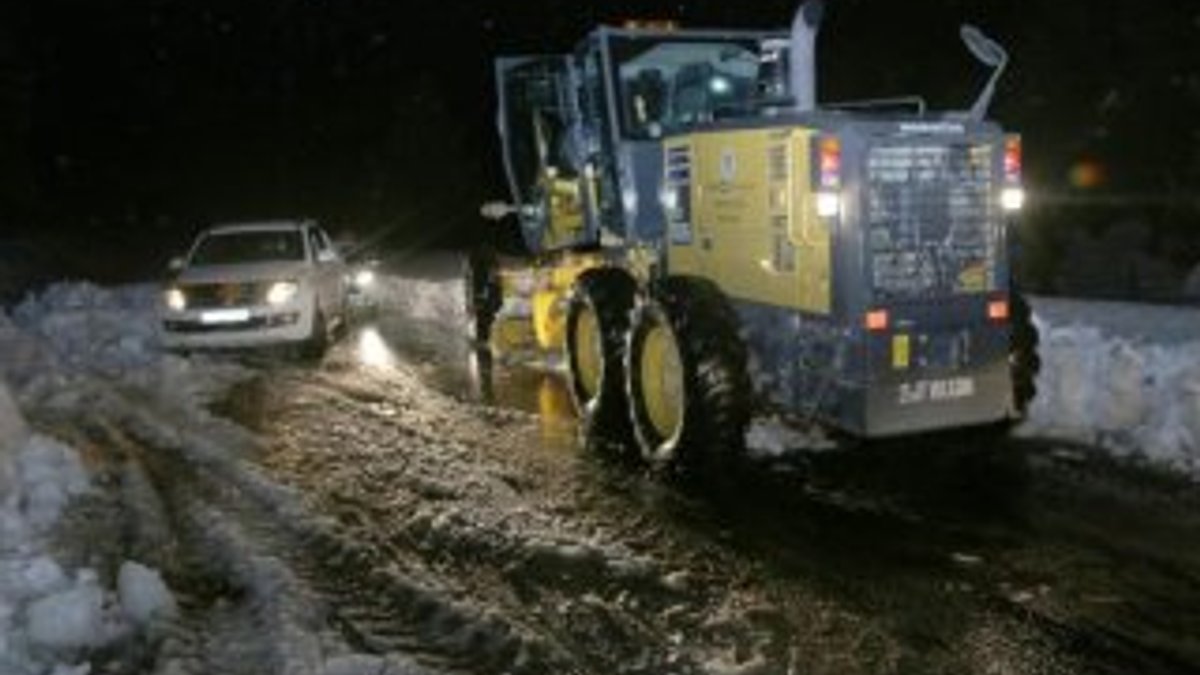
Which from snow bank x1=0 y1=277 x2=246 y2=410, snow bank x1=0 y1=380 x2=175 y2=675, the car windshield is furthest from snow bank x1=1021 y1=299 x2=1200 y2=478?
the car windshield

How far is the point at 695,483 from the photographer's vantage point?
920cm

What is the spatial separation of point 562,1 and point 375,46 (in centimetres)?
2336

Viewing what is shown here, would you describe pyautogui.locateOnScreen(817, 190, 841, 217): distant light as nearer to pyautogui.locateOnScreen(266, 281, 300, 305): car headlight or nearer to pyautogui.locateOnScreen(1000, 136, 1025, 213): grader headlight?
pyautogui.locateOnScreen(1000, 136, 1025, 213): grader headlight

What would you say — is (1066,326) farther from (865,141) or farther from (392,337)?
(392,337)

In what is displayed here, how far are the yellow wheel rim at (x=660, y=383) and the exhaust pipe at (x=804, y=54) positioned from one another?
1.85 m

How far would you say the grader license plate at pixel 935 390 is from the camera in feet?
28.9

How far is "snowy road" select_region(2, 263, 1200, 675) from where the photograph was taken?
20.3 ft

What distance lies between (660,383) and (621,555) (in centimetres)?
255

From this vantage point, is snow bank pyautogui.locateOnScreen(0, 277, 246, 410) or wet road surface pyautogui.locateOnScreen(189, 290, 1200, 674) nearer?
wet road surface pyautogui.locateOnScreen(189, 290, 1200, 674)

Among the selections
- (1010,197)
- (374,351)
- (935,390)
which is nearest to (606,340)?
(935,390)

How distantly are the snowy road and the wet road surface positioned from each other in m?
0.02

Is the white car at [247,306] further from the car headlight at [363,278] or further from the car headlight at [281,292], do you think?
the car headlight at [363,278]

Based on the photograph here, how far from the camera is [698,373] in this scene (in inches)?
357

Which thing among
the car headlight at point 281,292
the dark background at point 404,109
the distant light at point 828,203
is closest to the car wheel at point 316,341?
the car headlight at point 281,292
